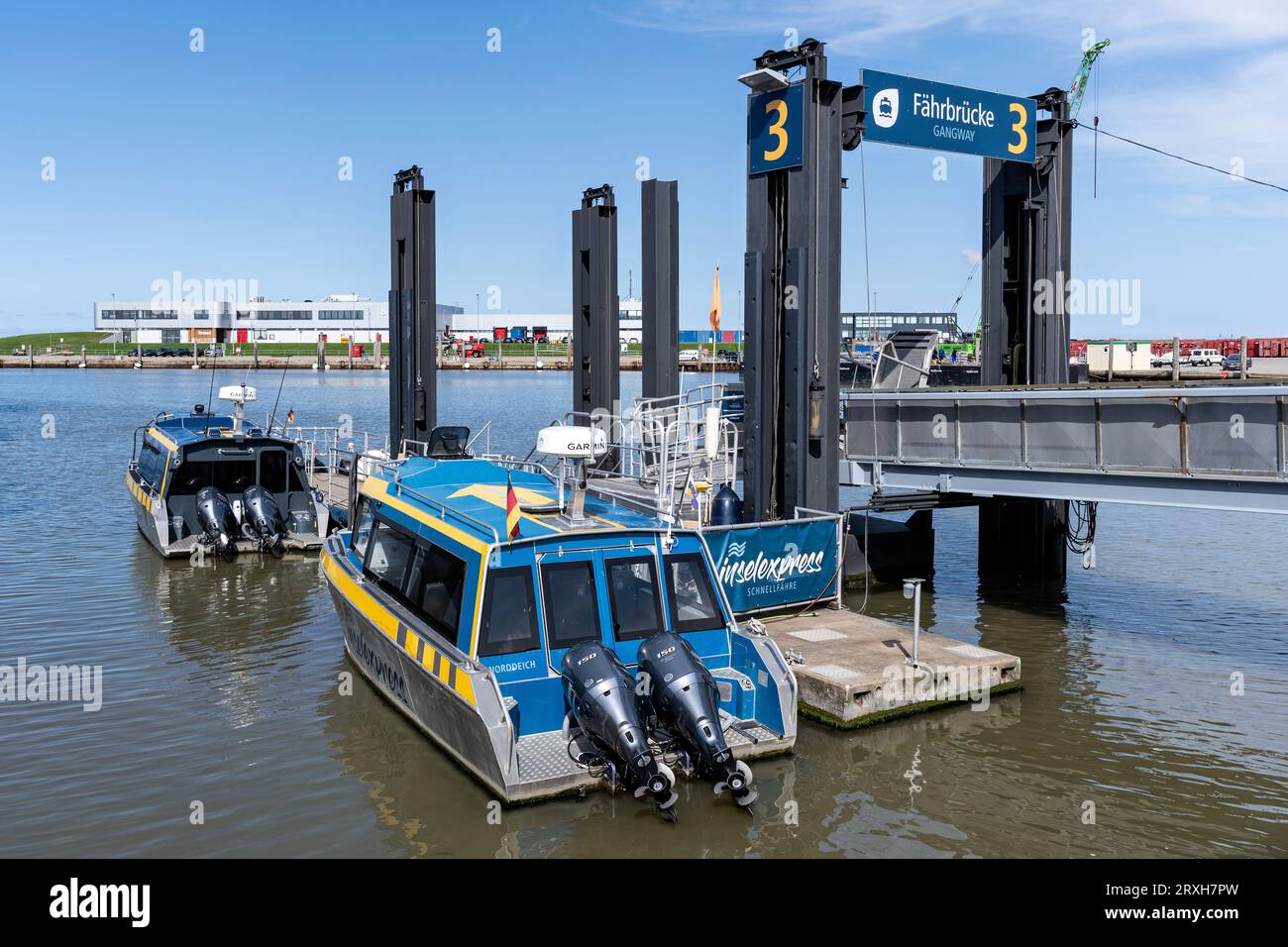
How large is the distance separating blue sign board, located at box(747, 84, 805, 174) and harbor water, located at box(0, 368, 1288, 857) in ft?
24.6

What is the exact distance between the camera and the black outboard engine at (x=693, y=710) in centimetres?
888

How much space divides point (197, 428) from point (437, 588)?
1500 centimetres

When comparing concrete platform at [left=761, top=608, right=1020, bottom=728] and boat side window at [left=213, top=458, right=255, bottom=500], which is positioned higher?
boat side window at [left=213, top=458, right=255, bottom=500]

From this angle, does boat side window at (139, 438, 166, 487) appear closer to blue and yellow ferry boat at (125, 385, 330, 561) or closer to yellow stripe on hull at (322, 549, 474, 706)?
blue and yellow ferry boat at (125, 385, 330, 561)

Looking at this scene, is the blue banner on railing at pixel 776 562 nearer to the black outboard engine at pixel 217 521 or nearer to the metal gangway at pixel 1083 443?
the metal gangway at pixel 1083 443

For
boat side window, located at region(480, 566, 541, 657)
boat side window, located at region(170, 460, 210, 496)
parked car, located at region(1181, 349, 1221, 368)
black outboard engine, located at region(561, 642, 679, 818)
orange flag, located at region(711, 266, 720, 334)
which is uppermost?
parked car, located at region(1181, 349, 1221, 368)

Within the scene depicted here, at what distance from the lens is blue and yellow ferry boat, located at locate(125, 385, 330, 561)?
20500mm

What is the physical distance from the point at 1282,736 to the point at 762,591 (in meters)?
6.16

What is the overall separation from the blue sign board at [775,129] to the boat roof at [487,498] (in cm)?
602

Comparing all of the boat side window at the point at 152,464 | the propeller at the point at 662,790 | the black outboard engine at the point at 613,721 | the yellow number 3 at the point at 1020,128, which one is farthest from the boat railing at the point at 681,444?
the boat side window at the point at 152,464

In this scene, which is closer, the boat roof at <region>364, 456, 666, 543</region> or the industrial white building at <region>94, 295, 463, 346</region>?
the boat roof at <region>364, 456, 666, 543</region>

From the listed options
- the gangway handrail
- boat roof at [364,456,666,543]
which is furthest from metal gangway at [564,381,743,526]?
the gangway handrail
